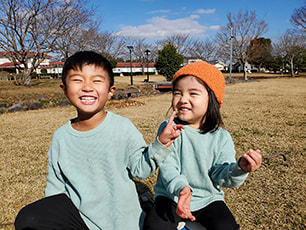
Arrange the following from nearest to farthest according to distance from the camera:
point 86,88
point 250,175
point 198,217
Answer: point 86,88
point 198,217
point 250,175

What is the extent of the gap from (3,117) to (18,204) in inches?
225

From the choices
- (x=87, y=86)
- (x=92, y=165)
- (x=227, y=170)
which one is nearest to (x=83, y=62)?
(x=87, y=86)

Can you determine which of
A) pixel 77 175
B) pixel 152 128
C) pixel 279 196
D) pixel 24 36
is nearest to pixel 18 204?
pixel 77 175

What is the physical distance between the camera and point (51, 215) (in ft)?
4.71

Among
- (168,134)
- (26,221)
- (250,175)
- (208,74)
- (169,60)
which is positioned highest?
(169,60)

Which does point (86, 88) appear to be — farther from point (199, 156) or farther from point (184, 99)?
point (199, 156)

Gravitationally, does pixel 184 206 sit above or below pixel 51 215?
above

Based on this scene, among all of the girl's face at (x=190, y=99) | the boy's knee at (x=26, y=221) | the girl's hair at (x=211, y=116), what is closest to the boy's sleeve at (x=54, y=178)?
the boy's knee at (x=26, y=221)

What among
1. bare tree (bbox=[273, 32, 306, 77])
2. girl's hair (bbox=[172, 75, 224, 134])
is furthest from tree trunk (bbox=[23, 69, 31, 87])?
bare tree (bbox=[273, 32, 306, 77])

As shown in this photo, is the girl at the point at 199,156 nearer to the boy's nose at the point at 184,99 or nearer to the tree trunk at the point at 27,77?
the boy's nose at the point at 184,99

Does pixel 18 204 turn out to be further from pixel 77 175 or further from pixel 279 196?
pixel 279 196

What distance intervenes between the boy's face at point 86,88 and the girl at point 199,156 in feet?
1.85

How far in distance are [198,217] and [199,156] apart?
16.3 inches

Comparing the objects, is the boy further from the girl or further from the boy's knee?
the girl
